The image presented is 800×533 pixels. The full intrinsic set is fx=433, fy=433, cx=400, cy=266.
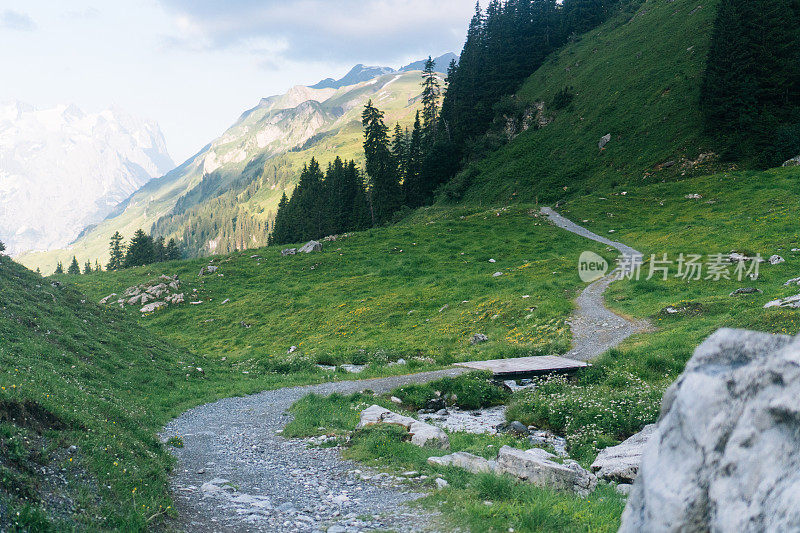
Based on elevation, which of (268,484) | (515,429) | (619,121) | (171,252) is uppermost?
(619,121)

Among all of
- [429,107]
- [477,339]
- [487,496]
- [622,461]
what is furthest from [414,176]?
[487,496]

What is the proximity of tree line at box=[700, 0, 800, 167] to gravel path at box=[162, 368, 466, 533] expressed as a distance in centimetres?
6263

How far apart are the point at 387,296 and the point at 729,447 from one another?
36703mm

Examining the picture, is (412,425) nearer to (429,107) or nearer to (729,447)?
(729,447)

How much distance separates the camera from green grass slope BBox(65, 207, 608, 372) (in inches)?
1109

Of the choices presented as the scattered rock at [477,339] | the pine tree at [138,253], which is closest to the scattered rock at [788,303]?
the scattered rock at [477,339]

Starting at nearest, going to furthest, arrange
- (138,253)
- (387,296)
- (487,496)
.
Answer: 1. (487,496)
2. (387,296)
3. (138,253)

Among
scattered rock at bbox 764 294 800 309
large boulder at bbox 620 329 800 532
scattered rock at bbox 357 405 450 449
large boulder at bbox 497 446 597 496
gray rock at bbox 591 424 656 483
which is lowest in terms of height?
scattered rock at bbox 357 405 450 449

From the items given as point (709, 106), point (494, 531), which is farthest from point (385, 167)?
point (494, 531)

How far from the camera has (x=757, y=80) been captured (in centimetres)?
5450

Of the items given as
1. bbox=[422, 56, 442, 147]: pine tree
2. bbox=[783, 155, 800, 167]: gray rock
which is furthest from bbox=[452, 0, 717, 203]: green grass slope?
Answer: bbox=[422, 56, 442, 147]: pine tree

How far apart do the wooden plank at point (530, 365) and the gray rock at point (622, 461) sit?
697 cm

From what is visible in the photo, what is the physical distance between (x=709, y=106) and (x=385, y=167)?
187ft

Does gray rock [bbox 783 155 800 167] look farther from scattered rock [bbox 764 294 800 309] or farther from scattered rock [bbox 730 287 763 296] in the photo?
scattered rock [bbox 764 294 800 309]
